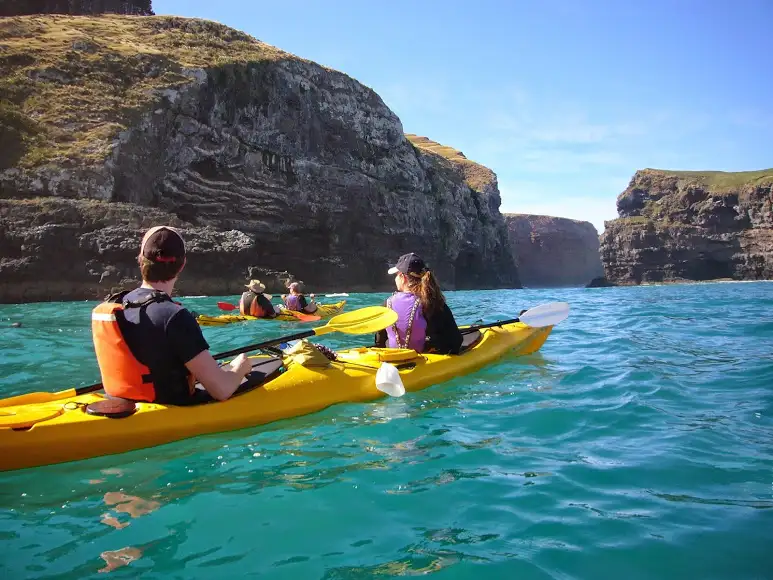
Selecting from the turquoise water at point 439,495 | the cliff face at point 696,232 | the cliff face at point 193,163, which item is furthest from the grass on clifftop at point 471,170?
the turquoise water at point 439,495

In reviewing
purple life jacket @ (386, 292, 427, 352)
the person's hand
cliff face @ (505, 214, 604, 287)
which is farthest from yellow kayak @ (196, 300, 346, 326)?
cliff face @ (505, 214, 604, 287)

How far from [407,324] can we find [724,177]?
100278 millimetres

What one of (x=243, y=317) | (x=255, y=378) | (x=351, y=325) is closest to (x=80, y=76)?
(x=243, y=317)

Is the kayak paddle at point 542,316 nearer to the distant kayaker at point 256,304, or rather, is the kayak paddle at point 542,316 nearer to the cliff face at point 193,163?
the distant kayaker at point 256,304

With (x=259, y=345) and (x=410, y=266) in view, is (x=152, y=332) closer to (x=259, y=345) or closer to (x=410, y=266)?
(x=259, y=345)

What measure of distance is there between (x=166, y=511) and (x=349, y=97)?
5085 cm

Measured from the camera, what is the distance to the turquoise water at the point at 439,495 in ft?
7.65

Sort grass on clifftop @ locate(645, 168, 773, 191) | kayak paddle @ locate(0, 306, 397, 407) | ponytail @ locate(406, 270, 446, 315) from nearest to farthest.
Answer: kayak paddle @ locate(0, 306, 397, 407) → ponytail @ locate(406, 270, 446, 315) → grass on clifftop @ locate(645, 168, 773, 191)

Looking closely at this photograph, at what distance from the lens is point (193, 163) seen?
38.8 meters

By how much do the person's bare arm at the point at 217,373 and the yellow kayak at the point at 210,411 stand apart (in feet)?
0.69

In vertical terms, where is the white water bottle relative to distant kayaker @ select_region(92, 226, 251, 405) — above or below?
below

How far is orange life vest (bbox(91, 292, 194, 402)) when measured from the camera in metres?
3.60

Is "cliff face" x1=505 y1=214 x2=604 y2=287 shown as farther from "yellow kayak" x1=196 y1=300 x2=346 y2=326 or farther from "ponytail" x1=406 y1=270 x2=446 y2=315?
"ponytail" x1=406 y1=270 x2=446 y2=315

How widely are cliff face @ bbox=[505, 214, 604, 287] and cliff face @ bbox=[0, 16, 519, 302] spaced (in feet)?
300
